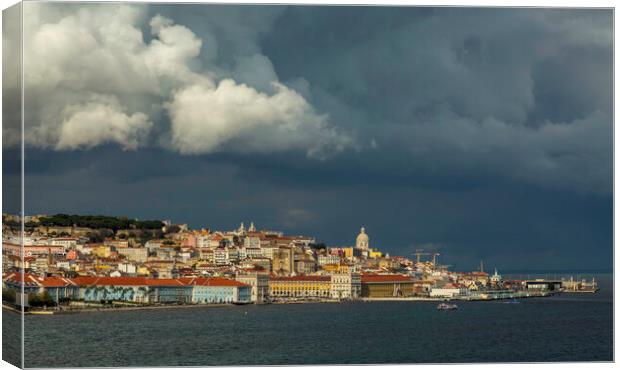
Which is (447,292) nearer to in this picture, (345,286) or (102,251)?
(345,286)

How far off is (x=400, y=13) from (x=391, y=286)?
14.5m

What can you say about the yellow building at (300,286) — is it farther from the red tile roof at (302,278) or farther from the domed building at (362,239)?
the domed building at (362,239)

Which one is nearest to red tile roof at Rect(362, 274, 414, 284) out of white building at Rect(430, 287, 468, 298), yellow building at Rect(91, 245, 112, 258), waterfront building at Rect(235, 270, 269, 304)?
white building at Rect(430, 287, 468, 298)

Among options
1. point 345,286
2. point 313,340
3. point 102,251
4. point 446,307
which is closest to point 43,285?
point 313,340

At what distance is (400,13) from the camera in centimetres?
1352

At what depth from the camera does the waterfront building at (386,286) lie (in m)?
26.5

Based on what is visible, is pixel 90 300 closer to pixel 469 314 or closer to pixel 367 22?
pixel 469 314

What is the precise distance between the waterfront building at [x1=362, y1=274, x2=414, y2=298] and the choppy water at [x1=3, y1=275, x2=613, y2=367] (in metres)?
5.86

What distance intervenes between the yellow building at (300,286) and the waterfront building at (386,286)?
0.78 metres

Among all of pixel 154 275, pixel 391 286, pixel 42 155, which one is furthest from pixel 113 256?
pixel 42 155

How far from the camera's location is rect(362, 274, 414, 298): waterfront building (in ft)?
86.8

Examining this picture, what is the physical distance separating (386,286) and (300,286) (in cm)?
292

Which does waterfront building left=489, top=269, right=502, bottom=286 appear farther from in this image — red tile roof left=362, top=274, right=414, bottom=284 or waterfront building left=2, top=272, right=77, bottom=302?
waterfront building left=2, top=272, right=77, bottom=302

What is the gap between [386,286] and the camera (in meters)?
27.4
